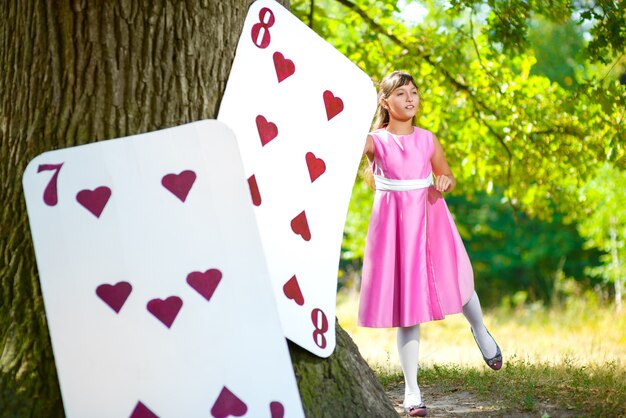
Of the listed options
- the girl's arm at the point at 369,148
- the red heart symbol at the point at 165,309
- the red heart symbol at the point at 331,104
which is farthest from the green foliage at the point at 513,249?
the red heart symbol at the point at 165,309

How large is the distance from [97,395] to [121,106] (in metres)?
1.06

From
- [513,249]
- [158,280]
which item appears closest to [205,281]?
[158,280]

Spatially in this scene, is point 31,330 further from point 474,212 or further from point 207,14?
point 474,212

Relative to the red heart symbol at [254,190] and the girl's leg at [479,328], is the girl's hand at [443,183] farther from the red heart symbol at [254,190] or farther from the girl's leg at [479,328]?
the red heart symbol at [254,190]

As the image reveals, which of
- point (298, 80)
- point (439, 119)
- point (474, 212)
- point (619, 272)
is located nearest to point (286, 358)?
point (298, 80)

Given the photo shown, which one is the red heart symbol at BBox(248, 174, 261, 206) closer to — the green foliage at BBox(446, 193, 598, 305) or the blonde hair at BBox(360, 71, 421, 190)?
the blonde hair at BBox(360, 71, 421, 190)

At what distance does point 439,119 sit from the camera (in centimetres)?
718

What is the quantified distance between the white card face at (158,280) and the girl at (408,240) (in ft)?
4.17

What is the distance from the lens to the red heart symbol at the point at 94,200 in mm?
2959

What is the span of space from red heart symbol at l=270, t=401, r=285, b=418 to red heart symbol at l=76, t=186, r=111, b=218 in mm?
883

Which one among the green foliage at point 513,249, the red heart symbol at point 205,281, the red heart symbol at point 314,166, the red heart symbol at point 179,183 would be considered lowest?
the green foliage at point 513,249

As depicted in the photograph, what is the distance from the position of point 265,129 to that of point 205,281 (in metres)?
0.72

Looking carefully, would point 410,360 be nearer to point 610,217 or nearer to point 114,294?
point 114,294

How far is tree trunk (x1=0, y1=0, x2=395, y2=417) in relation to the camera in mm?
3186
